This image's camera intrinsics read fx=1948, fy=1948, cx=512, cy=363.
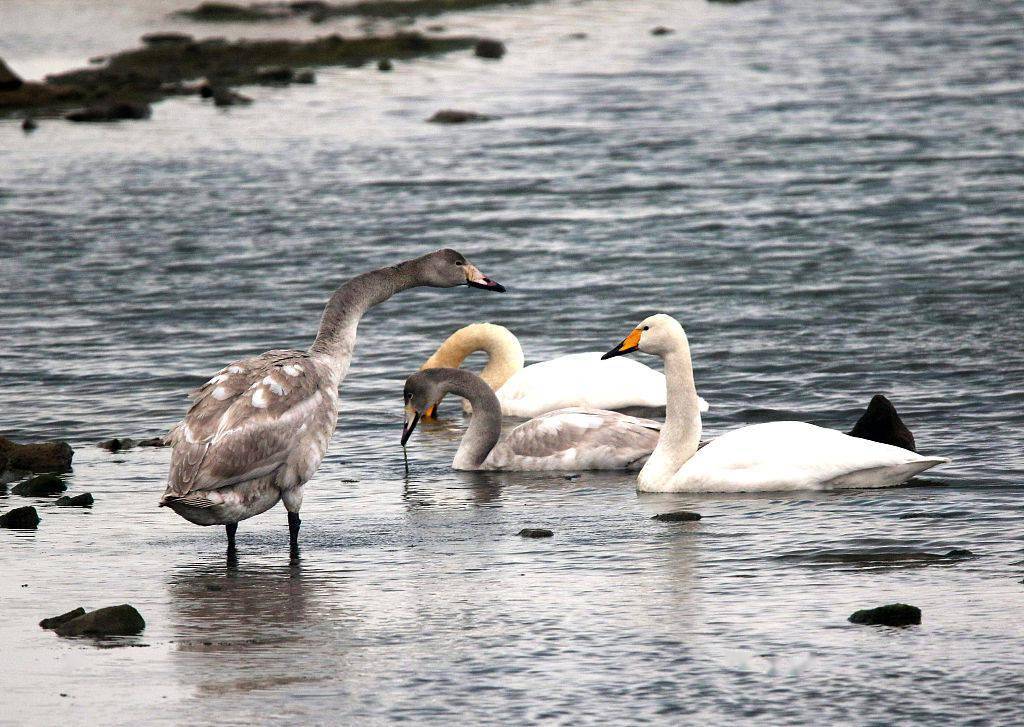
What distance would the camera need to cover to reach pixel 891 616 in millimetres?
8164

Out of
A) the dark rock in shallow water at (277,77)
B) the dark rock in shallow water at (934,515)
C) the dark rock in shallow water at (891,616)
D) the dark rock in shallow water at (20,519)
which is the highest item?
the dark rock in shallow water at (277,77)

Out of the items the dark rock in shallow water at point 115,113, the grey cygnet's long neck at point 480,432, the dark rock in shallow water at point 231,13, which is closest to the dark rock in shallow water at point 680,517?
the grey cygnet's long neck at point 480,432

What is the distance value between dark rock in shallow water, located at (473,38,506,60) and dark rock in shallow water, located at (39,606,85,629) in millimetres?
32977

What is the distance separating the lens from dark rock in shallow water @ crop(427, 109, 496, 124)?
102ft

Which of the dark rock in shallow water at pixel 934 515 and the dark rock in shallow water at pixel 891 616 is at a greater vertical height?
the dark rock in shallow water at pixel 891 616

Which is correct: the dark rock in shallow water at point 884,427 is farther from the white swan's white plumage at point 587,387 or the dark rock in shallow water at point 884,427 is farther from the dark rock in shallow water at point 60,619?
the dark rock in shallow water at point 60,619

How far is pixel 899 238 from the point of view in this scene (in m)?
20.6

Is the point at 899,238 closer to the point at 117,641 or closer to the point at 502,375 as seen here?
the point at 502,375

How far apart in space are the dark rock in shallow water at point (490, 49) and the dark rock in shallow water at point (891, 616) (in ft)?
109

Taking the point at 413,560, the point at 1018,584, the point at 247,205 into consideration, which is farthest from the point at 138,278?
the point at 1018,584

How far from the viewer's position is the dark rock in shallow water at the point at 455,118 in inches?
1219

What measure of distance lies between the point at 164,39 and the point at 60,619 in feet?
127

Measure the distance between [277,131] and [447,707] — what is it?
2451 cm

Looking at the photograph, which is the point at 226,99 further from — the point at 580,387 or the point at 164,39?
the point at 580,387
